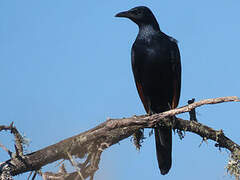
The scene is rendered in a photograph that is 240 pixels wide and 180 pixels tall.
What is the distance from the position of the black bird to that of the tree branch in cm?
85

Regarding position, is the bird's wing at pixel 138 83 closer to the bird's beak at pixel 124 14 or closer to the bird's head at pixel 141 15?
the bird's head at pixel 141 15

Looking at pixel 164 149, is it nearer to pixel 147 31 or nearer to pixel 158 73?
pixel 158 73

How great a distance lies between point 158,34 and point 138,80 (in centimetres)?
65

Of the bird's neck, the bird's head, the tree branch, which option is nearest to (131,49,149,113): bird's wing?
the bird's neck

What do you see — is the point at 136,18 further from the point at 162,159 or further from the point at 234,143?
the point at 234,143

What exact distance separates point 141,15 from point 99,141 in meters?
2.26

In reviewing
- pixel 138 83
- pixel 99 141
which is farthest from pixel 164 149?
pixel 99 141

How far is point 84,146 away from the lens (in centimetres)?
358

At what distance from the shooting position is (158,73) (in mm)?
4832

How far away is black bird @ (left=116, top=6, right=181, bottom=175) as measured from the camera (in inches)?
189

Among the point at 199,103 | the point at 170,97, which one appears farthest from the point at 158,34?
the point at 199,103

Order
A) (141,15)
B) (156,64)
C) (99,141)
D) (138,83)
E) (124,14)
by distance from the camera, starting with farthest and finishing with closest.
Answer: (124,14)
(141,15)
(138,83)
(156,64)
(99,141)

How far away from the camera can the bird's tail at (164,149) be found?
475cm

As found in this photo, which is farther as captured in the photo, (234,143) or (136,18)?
(136,18)
